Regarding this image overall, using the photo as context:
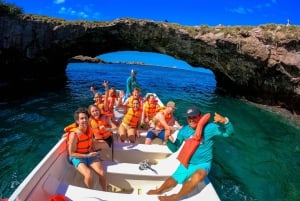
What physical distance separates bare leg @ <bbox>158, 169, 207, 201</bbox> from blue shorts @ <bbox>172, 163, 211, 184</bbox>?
0.10m

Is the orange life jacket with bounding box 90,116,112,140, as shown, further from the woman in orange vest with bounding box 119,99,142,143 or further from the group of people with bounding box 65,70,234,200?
the woman in orange vest with bounding box 119,99,142,143

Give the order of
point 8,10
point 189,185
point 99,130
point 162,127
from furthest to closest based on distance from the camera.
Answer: point 8,10 < point 162,127 < point 99,130 < point 189,185

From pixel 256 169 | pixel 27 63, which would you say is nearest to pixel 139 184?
pixel 256 169

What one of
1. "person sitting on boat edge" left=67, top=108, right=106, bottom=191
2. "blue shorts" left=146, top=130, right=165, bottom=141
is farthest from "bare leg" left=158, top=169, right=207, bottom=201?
"blue shorts" left=146, top=130, right=165, bottom=141

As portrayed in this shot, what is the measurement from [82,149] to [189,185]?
2396mm

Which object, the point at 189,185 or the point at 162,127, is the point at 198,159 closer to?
the point at 189,185

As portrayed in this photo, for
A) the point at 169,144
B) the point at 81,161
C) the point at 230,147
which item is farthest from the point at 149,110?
the point at 81,161

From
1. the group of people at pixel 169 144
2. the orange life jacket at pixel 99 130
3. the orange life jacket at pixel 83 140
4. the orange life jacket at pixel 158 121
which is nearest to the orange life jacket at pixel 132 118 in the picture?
the orange life jacket at pixel 158 121

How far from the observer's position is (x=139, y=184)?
22.5ft

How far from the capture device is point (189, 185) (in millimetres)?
5629

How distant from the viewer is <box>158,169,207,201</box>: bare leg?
218 inches

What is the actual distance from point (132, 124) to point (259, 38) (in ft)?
44.4

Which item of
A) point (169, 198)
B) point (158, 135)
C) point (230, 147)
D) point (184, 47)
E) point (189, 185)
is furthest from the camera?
point (184, 47)

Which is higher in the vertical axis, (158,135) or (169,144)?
(169,144)
